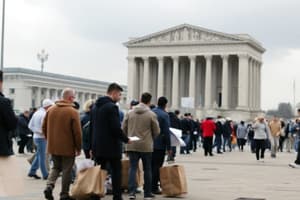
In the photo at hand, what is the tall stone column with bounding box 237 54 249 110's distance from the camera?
312ft

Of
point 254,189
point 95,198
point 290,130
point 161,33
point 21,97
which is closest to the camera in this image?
point 95,198

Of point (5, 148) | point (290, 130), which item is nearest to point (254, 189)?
point (5, 148)

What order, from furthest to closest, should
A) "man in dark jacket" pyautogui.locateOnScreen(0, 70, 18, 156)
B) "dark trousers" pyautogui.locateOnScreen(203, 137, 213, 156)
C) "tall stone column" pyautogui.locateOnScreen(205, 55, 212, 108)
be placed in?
"tall stone column" pyautogui.locateOnScreen(205, 55, 212, 108) → "dark trousers" pyautogui.locateOnScreen(203, 137, 213, 156) → "man in dark jacket" pyautogui.locateOnScreen(0, 70, 18, 156)

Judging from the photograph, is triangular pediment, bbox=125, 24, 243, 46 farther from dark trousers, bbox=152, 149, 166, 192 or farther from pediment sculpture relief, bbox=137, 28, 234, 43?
dark trousers, bbox=152, 149, 166, 192

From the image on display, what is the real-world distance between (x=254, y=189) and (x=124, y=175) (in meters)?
2.93

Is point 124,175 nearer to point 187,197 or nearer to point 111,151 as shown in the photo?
point 187,197

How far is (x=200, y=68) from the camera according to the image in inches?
4072

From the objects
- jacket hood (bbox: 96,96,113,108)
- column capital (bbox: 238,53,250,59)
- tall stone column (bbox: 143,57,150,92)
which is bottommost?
jacket hood (bbox: 96,96,113,108)

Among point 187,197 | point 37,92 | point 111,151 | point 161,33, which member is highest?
point 161,33


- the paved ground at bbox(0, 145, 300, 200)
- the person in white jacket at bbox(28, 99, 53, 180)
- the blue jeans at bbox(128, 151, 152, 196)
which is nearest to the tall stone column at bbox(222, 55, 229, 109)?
the paved ground at bbox(0, 145, 300, 200)

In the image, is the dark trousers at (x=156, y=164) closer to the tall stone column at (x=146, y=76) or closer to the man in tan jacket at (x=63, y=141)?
the man in tan jacket at (x=63, y=141)

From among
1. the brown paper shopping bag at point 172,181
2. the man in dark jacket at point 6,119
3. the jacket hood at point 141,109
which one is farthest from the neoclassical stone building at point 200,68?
the man in dark jacket at point 6,119

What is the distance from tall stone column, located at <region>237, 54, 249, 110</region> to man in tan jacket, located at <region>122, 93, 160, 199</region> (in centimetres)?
8418

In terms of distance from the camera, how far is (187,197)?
492 inches
